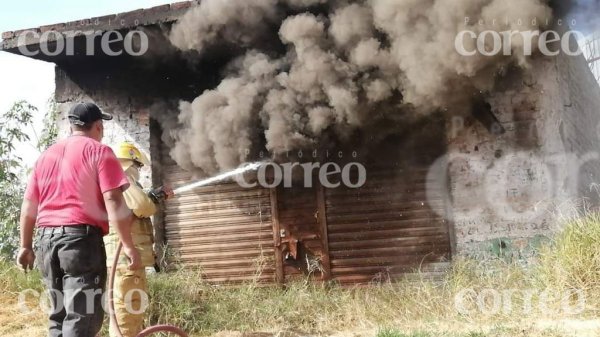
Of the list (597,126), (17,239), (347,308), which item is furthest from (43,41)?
(597,126)

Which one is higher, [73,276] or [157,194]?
[157,194]

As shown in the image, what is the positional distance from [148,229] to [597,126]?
865cm

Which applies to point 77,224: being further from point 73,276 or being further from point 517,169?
point 517,169

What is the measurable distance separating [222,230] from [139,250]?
2.47 metres

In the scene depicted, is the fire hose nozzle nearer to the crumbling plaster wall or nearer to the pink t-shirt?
the pink t-shirt

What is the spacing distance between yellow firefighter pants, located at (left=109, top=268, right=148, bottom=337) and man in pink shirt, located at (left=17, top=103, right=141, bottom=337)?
4.32ft

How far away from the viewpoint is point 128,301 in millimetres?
4512

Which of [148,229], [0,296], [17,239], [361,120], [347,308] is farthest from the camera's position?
[17,239]

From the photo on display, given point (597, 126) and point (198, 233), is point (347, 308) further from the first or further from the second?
point (597, 126)

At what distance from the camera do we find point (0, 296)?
6.62 metres

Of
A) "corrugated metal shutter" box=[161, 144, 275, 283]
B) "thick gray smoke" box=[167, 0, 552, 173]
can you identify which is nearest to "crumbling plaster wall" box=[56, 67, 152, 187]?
"corrugated metal shutter" box=[161, 144, 275, 283]

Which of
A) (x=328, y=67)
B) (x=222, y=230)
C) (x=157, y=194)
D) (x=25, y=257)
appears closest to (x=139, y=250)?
(x=157, y=194)

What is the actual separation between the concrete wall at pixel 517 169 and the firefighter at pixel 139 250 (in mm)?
3602

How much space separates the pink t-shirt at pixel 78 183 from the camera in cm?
315
